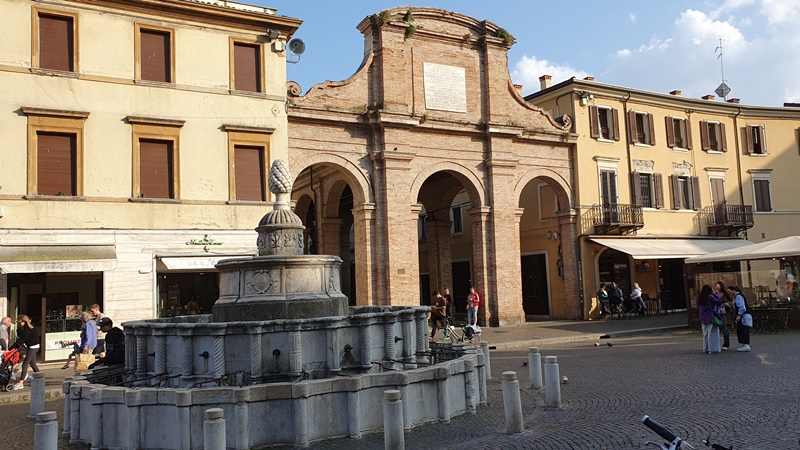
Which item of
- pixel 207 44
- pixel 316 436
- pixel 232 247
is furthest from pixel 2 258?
pixel 316 436

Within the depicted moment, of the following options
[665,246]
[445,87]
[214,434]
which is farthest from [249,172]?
[665,246]

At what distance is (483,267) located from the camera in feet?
84.6

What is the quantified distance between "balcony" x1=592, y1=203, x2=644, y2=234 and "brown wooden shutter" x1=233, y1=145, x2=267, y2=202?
1489 cm

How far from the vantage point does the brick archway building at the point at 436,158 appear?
23.6m

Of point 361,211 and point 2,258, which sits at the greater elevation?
point 361,211

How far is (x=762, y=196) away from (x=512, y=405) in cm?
3168

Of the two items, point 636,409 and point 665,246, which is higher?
point 665,246

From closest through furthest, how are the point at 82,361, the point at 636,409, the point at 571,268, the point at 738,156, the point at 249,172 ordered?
the point at 636,409, the point at 82,361, the point at 249,172, the point at 571,268, the point at 738,156

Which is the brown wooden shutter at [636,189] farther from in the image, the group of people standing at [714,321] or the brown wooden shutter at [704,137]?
the group of people standing at [714,321]

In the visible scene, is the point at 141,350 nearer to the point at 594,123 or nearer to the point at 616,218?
the point at 616,218

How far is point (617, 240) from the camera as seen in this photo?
28.6 m

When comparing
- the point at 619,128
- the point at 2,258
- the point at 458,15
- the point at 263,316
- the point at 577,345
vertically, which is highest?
the point at 458,15

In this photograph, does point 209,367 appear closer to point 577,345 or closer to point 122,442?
point 122,442

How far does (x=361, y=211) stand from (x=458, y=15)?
8.93m
